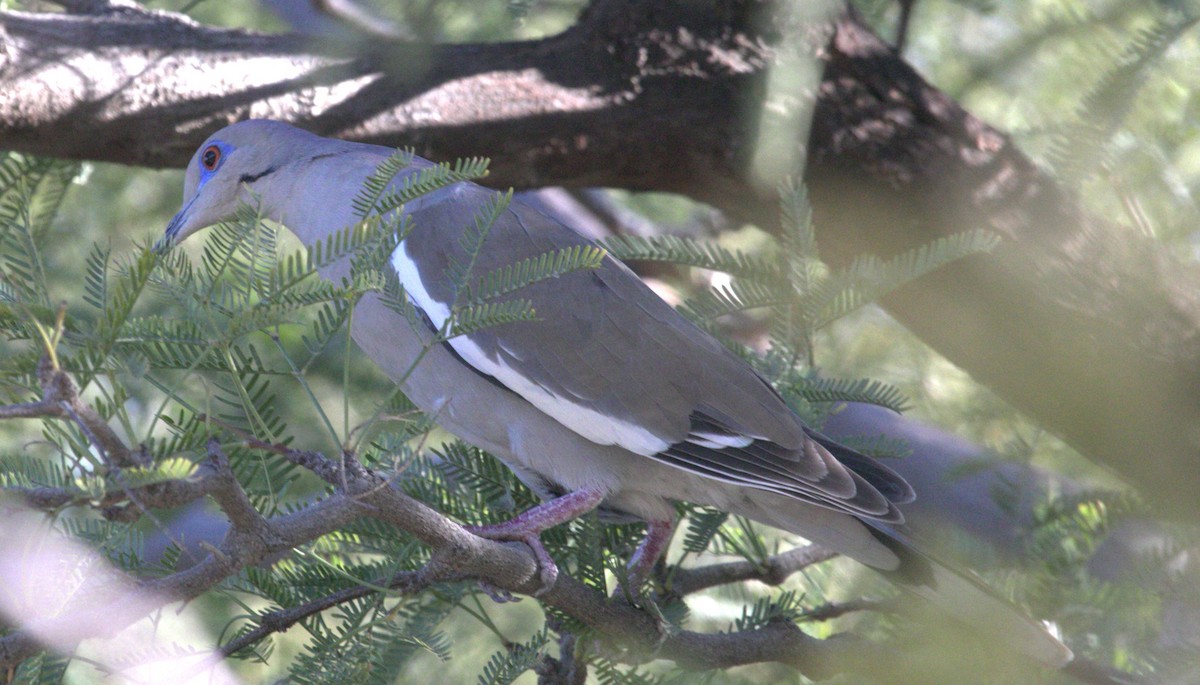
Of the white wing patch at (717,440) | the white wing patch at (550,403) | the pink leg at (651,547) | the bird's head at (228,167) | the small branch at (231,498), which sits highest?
the small branch at (231,498)

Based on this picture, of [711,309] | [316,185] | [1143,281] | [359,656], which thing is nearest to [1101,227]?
[1143,281]

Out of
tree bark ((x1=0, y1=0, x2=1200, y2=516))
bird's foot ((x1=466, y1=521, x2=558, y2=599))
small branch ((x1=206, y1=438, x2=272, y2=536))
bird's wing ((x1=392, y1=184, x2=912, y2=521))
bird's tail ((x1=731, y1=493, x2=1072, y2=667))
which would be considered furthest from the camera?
tree bark ((x1=0, y1=0, x2=1200, y2=516))

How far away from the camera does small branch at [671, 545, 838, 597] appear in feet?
8.23

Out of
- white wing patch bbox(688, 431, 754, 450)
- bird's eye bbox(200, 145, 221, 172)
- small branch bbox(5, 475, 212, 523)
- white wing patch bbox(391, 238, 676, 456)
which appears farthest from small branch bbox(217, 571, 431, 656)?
bird's eye bbox(200, 145, 221, 172)

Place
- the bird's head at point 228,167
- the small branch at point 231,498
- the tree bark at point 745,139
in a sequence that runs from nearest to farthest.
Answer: the small branch at point 231,498
the bird's head at point 228,167
the tree bark at point 745,139

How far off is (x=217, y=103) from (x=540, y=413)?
1564mm

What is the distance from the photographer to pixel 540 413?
241cm

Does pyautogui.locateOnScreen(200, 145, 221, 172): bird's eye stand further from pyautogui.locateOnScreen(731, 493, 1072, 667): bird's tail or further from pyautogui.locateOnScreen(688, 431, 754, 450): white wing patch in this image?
pyautogui.locateOnScreen(731, 493, 1072, 667): bird's tail

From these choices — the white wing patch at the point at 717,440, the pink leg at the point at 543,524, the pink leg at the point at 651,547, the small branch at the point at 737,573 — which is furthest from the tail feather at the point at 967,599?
the pink leg at the point at 543,524

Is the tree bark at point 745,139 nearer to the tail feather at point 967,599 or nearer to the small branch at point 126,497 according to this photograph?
the tail feather at point 967,599

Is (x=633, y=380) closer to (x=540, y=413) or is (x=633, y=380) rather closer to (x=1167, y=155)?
(x=540, y=413)

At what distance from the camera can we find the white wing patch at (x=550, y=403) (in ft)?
7.60

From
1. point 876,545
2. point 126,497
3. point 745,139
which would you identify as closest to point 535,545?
point 876,545

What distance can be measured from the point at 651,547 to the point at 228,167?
5.17 feet
